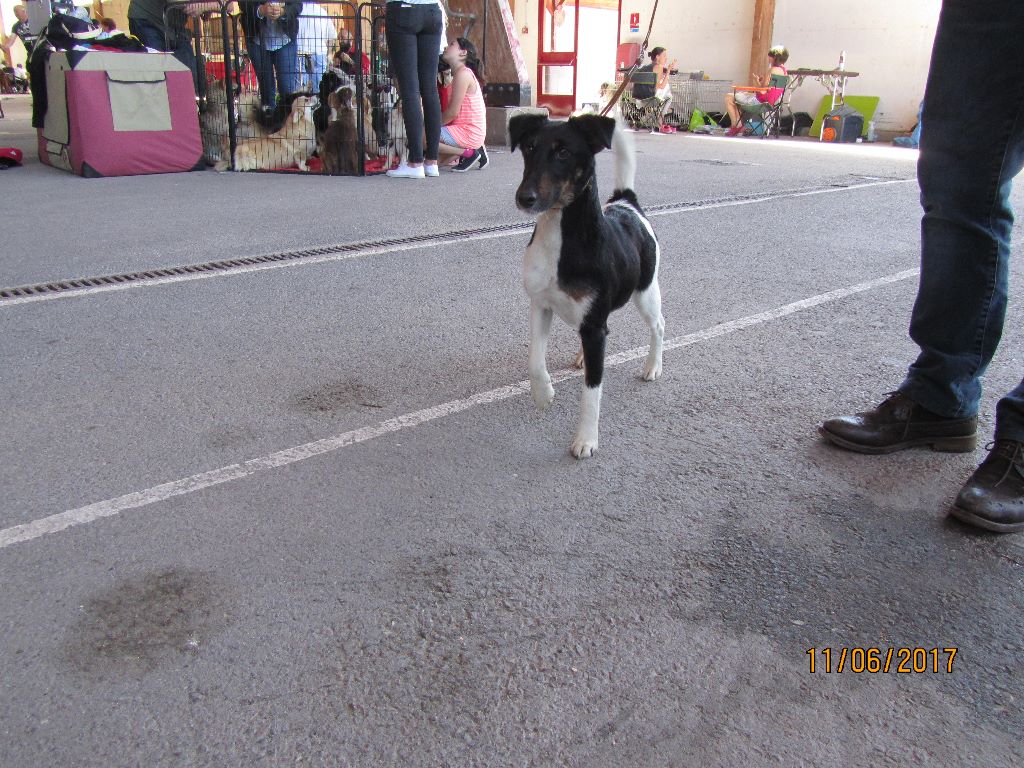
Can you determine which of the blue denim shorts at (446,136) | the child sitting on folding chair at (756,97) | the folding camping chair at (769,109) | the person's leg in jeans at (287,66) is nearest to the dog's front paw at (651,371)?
the blue denim shorts at (446,136)

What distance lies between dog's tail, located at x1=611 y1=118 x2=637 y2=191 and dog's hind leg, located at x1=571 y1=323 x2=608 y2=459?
30.0 inches

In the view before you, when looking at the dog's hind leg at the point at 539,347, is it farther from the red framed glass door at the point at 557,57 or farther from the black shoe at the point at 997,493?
the red framed glass door at the point at 557,57

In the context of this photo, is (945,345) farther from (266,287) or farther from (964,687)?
(266,287)

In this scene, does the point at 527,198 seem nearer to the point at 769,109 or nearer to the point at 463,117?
the point at 463,117

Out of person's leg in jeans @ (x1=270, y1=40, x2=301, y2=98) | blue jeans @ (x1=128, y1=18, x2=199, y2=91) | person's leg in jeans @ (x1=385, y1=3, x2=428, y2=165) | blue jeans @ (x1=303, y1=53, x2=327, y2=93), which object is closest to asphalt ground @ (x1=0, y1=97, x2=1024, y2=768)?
person's leg in jeans @ (x1=385, y1=3, x2=428, y2=165)

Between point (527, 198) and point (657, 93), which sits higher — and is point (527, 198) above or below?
above

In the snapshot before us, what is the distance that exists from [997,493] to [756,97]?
1696 centimetres

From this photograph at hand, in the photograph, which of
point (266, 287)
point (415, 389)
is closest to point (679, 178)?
point (266, 287)

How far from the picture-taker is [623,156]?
10.3 feet

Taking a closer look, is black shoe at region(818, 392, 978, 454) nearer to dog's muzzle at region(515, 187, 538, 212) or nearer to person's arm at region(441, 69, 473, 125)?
dog's muzzle at region(515, 187, 538, 212)

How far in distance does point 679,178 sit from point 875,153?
5.86 metres

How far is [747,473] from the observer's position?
257 centimetres


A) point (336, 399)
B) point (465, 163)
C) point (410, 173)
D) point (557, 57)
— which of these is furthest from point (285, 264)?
point (557, 57)

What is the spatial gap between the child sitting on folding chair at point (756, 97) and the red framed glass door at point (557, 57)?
11.5ft
